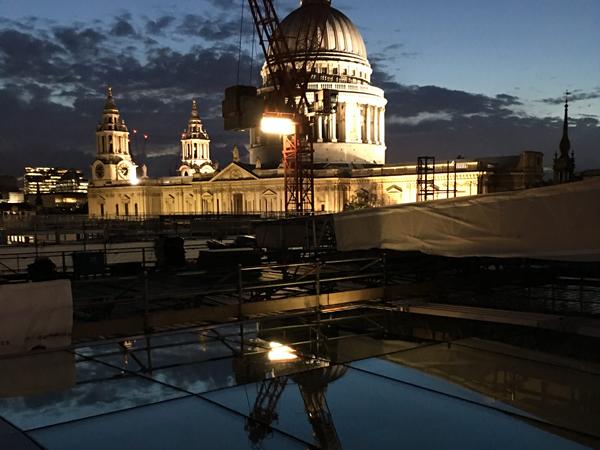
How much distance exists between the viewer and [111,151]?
461ft

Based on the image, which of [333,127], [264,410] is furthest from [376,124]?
[264,410]

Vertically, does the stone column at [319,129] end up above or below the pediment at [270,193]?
above

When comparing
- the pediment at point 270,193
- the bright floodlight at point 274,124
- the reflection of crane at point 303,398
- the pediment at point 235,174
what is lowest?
the reflection of crane at point 303,398

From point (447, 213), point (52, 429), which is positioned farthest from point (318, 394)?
point (447, 213)

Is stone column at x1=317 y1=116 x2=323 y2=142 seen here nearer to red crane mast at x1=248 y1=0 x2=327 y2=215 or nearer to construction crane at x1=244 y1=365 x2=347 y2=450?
red crane mast at x1=248 y1=0 x2=327 y2=215

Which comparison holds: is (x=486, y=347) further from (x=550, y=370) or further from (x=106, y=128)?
(x=106, y=128)

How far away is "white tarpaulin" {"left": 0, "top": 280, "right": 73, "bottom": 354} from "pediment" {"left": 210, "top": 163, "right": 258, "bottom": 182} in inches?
3821

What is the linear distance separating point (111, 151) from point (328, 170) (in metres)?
62.9

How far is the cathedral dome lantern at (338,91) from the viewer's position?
114312 millimetres

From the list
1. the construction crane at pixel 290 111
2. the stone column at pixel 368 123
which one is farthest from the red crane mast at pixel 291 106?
the stone column at pixel 368 123

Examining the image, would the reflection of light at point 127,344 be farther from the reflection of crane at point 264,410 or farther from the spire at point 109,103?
the spire at point 109,103

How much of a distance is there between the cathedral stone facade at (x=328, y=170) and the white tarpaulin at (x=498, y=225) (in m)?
68.6

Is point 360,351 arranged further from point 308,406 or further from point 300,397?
point 308,406

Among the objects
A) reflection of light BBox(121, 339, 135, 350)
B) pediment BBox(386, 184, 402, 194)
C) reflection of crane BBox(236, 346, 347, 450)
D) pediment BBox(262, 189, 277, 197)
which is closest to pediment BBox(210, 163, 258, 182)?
pediment BBox(262, 189, 277, 197)
